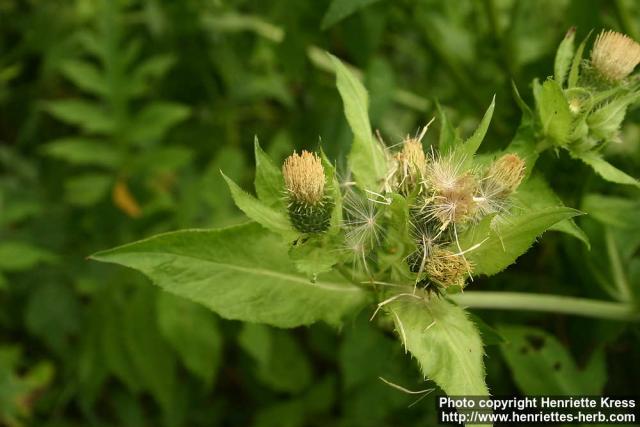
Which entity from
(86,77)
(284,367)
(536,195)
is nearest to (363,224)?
(536,195)

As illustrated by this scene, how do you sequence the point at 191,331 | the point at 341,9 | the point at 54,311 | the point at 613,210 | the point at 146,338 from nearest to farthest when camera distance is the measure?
the point at 341,9, the point at 613,210, the point at 191,331, the point at 146,338, the point at 54,311

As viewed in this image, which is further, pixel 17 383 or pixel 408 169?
pixel 17 383

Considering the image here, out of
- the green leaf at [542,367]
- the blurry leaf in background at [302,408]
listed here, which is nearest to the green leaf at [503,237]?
the green leaf at [542,367]

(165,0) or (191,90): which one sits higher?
(165,0)

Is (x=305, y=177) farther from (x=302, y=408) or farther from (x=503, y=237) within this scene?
(x=302, y=408)

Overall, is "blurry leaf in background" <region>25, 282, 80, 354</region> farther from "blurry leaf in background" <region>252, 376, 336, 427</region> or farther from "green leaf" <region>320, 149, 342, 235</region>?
"green leaf" <region>320, 149, 342, 235</region>

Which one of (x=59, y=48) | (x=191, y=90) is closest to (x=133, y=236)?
→ (x=191, y=90)

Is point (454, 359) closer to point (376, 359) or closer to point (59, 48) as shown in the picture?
point (376, 359)
